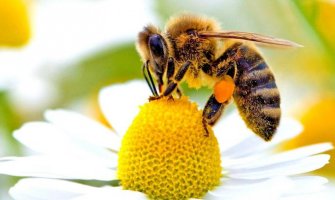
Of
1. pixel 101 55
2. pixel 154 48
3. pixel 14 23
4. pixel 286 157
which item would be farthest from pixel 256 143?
pixel 14 23

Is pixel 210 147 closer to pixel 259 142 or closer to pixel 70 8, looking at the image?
pixel 259 142

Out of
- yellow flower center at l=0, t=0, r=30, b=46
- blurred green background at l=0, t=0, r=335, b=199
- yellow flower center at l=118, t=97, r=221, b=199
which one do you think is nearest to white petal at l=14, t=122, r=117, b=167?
yellow flower center at l=118, t=97, r=221, b=199

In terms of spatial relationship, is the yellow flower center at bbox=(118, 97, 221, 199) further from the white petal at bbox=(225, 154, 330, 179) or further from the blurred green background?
the blurred green background

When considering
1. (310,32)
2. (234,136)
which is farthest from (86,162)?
(310,32)

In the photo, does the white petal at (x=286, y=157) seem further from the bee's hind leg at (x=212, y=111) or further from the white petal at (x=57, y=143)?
the white petal at (x=57, y=143)

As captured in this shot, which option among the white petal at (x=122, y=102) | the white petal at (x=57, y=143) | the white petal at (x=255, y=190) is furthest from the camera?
the white petal at (x=122, y=102)

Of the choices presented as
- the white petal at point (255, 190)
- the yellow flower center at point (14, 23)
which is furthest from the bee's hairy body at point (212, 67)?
the yellow flower center at point (14, 23)
